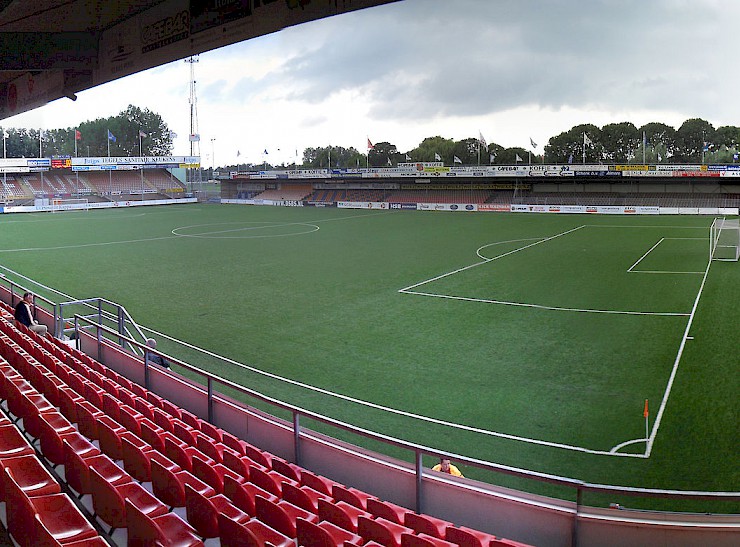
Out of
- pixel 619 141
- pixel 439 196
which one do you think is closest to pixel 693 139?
pixel 619 141

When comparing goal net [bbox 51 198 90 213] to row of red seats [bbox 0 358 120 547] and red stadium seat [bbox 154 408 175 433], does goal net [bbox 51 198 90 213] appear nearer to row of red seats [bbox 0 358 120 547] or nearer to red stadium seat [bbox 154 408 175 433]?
red stadium seat [bbox 154 408 175 433]

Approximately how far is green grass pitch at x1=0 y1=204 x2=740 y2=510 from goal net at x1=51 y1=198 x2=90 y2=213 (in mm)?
31466

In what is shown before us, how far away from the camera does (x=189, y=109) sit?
70.8 meters

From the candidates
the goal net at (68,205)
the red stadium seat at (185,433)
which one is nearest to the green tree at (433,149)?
the goal net at (68,205)

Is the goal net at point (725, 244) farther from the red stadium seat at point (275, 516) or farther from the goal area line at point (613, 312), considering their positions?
the red stadium seat at point (275, 516)

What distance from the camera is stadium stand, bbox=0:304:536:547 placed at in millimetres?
4121

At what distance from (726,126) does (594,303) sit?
82.0 m

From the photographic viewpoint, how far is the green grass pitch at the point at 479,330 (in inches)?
360

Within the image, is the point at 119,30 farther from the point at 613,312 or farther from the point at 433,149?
the point at 433,149

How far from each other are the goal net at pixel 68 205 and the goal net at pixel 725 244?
186 ft

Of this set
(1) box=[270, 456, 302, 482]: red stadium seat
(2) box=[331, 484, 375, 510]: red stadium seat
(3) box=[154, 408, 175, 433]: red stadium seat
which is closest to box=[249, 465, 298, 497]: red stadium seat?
(1) box=[270, 456, 302, 482]: red stadium seat

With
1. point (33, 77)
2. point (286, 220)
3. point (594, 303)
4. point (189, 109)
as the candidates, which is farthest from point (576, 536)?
point (189, 109)

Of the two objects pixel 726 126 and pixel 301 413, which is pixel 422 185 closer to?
pixel 726 126

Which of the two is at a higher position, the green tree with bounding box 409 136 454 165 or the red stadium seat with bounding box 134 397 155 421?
the green tree with bounding box 409 136 454 165
